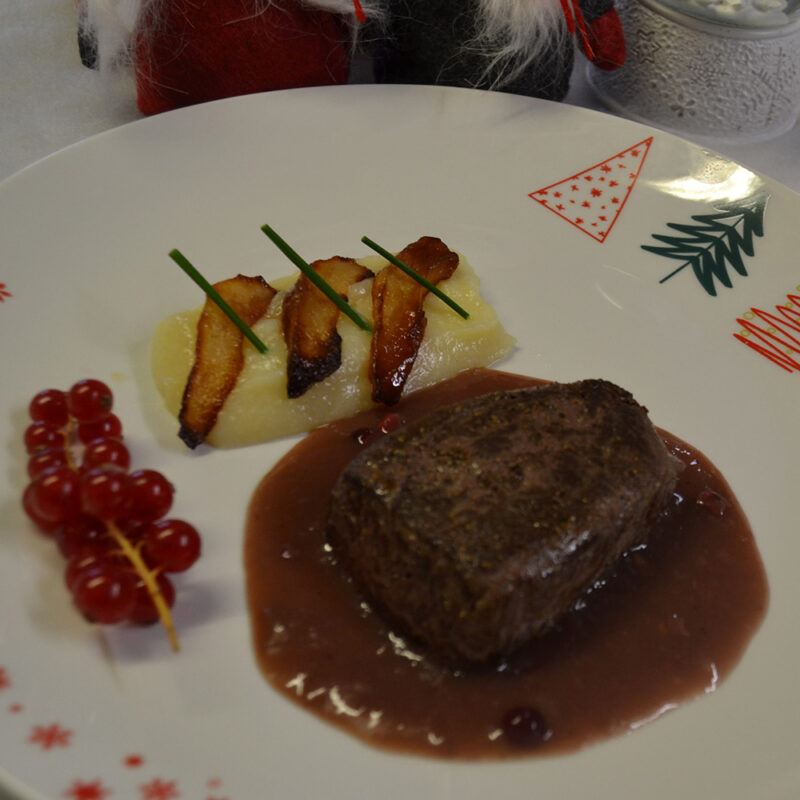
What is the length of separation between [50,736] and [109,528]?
42 cm

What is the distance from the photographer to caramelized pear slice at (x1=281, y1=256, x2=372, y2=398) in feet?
7.82

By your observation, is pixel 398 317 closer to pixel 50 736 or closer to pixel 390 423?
pixel 390 423

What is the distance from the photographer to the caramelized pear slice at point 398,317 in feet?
8.19

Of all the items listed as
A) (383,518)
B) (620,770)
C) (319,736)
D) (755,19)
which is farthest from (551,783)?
(755,19)

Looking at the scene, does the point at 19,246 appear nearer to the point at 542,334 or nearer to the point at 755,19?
the point at 542,334

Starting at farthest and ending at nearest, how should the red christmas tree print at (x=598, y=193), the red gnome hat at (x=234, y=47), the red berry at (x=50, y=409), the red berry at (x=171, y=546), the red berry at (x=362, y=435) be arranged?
the red christmas tree print at (x=598, y=193), the red gnome hat at (x=234, y=47), the red berry at (x=362, y=435), the red berry at (x=50, y=409), the red berry at (x=171, y=546)

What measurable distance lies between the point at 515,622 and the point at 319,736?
48 cm

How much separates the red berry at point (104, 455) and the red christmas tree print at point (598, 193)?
1.69 metres

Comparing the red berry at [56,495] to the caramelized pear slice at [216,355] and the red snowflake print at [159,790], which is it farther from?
the red snowflake print at [159,790]

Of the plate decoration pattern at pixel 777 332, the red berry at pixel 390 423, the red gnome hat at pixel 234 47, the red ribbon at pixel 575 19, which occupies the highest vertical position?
the red ribbon at pixel 575 19

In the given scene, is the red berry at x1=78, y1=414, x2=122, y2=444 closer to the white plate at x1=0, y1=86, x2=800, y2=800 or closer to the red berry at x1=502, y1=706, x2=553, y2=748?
the white plate at x1=0, y1=86, x2=800, y2=800

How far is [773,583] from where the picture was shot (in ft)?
7.13

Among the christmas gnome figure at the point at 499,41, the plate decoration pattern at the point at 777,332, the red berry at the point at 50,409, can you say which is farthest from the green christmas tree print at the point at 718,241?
the red berry at the point at 50,409

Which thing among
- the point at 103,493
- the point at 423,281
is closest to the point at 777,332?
the point at 423,281
